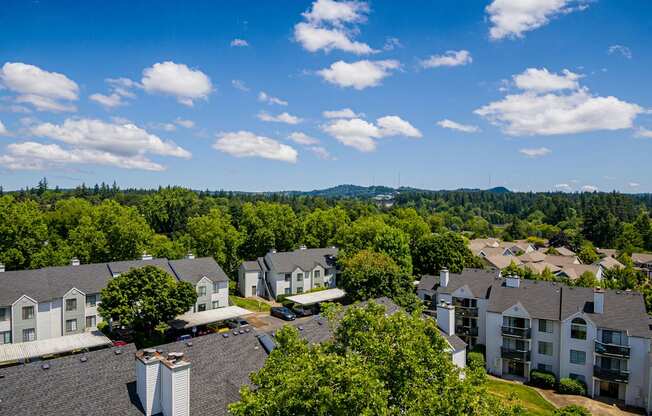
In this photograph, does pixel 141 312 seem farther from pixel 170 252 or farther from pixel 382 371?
pixel 382 371

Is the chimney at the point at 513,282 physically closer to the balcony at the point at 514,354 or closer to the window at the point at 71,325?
the balcony at the point at 514,354

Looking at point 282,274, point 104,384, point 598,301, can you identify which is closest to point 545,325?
point 598,301

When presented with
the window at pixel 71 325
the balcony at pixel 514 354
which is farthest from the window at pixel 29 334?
the balcony at pixel 514 354

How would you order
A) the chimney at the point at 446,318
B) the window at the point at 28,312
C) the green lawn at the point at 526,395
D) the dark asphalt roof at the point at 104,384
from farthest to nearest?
the window at the point at 28,312 < the green lawn at the point at 526,395 < the chimney at the point at 446,318 < the dark asphalt roof at the point at 104,384

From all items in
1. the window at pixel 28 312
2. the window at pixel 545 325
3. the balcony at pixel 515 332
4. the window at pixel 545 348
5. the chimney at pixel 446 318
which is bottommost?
the window at pixel 545 348

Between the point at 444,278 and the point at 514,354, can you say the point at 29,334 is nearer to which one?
the point at 444,278

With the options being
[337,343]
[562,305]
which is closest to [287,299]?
[562,305]

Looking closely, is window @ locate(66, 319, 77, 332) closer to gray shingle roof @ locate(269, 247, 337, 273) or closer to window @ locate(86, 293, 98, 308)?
window @ locate(86, 293, 98, 308)
